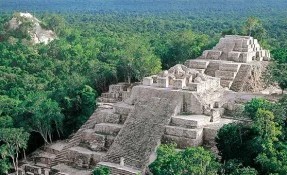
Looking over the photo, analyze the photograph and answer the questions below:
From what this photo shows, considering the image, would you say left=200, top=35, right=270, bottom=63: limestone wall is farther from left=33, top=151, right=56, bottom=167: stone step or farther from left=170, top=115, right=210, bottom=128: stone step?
left=33, top=151, right=56, bottom=167: stone step

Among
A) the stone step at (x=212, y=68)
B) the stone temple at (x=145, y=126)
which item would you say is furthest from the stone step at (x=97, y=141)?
the stone step at (x=212, y=68)

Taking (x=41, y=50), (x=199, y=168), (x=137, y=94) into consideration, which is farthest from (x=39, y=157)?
(x=41, y=50)

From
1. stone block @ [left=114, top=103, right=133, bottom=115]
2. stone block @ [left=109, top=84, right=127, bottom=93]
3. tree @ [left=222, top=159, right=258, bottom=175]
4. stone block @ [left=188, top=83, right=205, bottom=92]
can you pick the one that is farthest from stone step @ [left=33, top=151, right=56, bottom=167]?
tree @ [left=222, top=159, right=258, bottom=175]

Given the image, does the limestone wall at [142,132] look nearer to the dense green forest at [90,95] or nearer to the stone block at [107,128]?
Answer: the stone block at [107,128]

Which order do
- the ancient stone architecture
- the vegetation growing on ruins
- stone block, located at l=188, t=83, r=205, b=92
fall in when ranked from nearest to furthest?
the vegetation growing on ruins, stone block, located at l=188, t=83, r=205, b=92, the ancient stone architecture

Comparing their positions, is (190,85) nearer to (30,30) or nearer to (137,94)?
(137,94)
